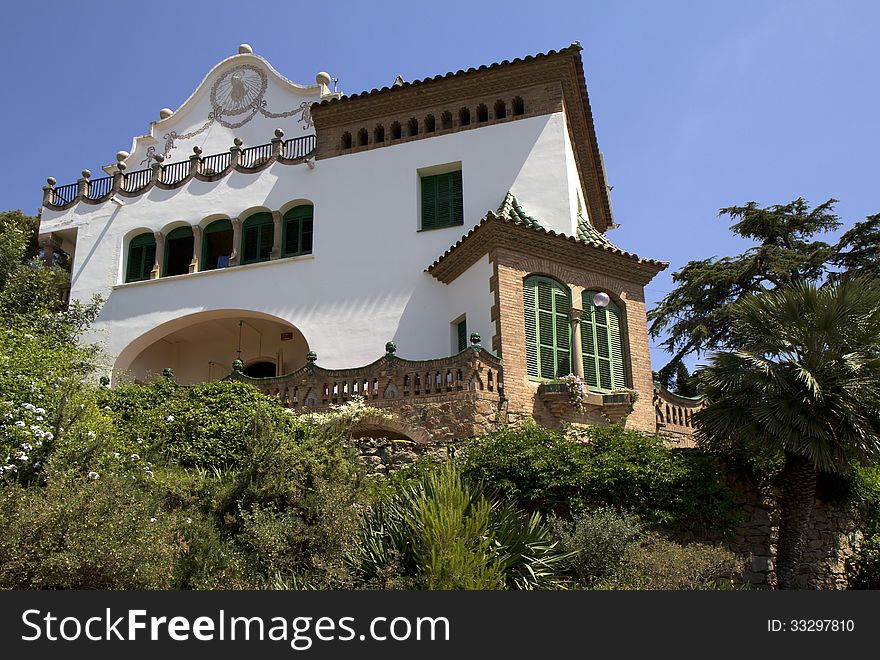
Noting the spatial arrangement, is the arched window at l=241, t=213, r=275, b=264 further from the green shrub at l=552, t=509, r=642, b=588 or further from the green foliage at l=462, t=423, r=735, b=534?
the green shrub at l=552, t=509, r=642, b=588

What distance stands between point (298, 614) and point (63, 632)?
80.1 inches

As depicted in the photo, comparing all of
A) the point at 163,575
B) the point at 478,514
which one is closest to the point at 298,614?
the point at 163,575

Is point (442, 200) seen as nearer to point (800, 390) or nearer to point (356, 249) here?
point (356, 249)

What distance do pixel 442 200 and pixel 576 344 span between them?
542 centimetres

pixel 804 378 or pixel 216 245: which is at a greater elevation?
pixel 216 245

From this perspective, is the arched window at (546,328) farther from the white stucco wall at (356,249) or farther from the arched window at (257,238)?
the arched window at (257,238)

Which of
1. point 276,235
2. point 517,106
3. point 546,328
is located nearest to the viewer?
point 546,328

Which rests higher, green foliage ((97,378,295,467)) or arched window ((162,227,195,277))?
arched window ((162,227,195,277))

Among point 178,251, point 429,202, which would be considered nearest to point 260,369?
point 178,251

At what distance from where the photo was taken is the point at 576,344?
719 inches

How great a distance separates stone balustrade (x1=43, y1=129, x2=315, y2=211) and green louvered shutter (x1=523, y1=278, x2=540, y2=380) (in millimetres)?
7902

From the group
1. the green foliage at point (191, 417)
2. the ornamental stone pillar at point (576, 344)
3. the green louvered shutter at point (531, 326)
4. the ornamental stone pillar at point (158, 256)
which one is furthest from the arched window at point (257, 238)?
the ornamental stone pillar at point (576, 344)

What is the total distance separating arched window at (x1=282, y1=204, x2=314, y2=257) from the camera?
22266mm

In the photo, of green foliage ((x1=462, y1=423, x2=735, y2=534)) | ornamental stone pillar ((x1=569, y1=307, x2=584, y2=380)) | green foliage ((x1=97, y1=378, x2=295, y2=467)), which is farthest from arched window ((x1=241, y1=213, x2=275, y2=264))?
green foliage ((x1=462, y1=423, x2=735, y2=534))
